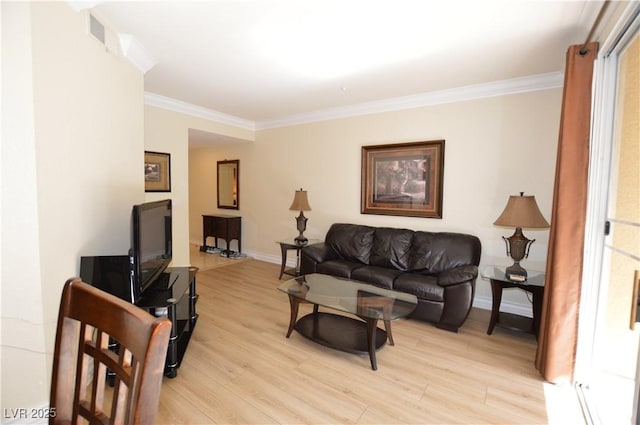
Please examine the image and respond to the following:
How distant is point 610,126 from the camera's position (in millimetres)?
2084

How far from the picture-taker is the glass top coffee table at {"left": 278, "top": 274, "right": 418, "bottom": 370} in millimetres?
2379

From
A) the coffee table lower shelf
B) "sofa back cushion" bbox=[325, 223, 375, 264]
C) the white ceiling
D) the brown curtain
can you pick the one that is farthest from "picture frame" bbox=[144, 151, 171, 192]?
the brown curtain

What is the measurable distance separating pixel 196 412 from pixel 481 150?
3703mm

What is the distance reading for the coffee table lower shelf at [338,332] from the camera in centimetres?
248

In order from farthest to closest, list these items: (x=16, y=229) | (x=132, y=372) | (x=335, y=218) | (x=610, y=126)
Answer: (x=335, y=218)
(x=610, y=126)
(x=16, y=229)
(x=132, y=372)

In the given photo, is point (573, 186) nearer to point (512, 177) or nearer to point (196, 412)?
point (512, 177)

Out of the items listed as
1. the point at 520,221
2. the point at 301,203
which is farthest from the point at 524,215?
the point at 301,203

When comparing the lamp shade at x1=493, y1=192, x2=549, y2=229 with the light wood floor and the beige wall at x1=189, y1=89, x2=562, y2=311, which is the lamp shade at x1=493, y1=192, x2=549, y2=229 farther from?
the light wood floor

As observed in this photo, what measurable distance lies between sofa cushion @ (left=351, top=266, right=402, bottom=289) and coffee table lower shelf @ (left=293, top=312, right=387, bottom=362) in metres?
0.57

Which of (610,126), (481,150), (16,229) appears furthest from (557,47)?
(16,229)

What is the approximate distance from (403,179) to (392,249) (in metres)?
0.97

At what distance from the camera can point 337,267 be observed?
373 centimetres

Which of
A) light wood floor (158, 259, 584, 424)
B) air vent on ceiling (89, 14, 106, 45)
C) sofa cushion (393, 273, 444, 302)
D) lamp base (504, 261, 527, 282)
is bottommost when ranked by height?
light wood floor (158, 259, 584, 424)

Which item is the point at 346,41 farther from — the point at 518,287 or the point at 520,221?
the point at 518,287
